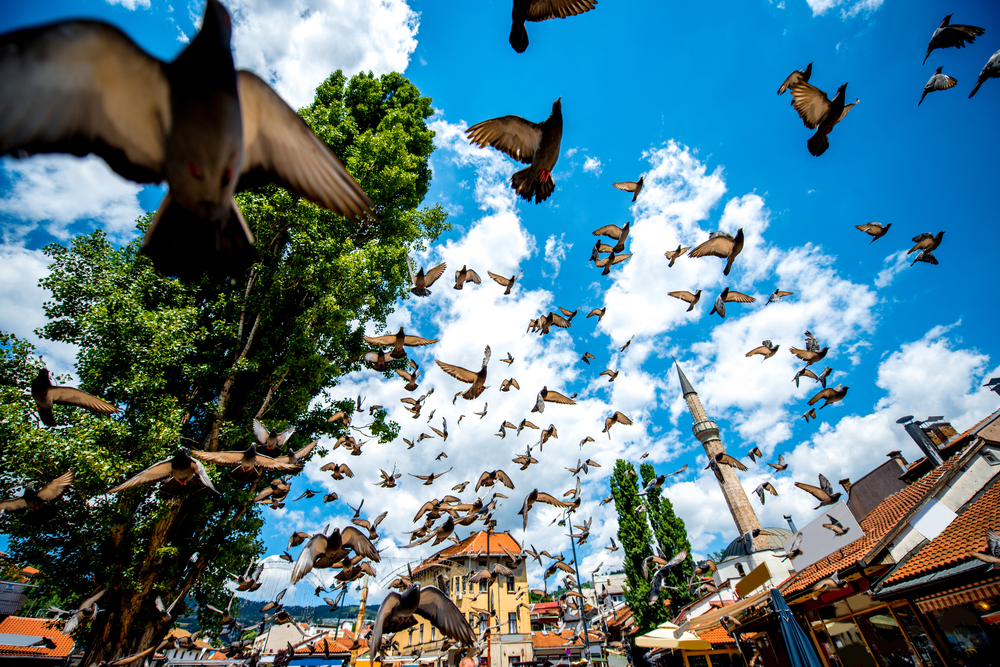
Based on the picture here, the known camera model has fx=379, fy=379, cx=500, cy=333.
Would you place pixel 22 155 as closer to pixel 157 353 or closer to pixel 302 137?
pixel 302 137

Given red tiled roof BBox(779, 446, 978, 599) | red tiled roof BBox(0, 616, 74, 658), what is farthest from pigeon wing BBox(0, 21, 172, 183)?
red tiled roof BBox(0, 616, 74, 658)

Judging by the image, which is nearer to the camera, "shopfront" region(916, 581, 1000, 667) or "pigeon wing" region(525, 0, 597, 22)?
"pigeon wing" region(525, 0, 597, 22)

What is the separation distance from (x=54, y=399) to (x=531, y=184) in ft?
28.0

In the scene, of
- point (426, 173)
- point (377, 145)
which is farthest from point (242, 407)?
point (426, 173)

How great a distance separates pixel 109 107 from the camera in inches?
68.9

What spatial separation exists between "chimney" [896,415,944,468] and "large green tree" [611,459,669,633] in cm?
1140

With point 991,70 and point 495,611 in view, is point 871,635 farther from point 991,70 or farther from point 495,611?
point 495,611

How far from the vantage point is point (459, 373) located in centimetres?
788

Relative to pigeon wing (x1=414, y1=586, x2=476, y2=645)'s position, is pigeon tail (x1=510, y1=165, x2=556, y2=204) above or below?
above

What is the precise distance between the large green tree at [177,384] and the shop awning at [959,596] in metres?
10.2

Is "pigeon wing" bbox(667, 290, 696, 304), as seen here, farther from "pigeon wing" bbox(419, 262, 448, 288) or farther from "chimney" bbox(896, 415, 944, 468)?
"chimney" bbox(896, 415, 944, 468)

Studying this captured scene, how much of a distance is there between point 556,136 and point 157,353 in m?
8.44

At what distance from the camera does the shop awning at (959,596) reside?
5.63m

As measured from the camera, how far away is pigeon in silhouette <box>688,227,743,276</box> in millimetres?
6359
